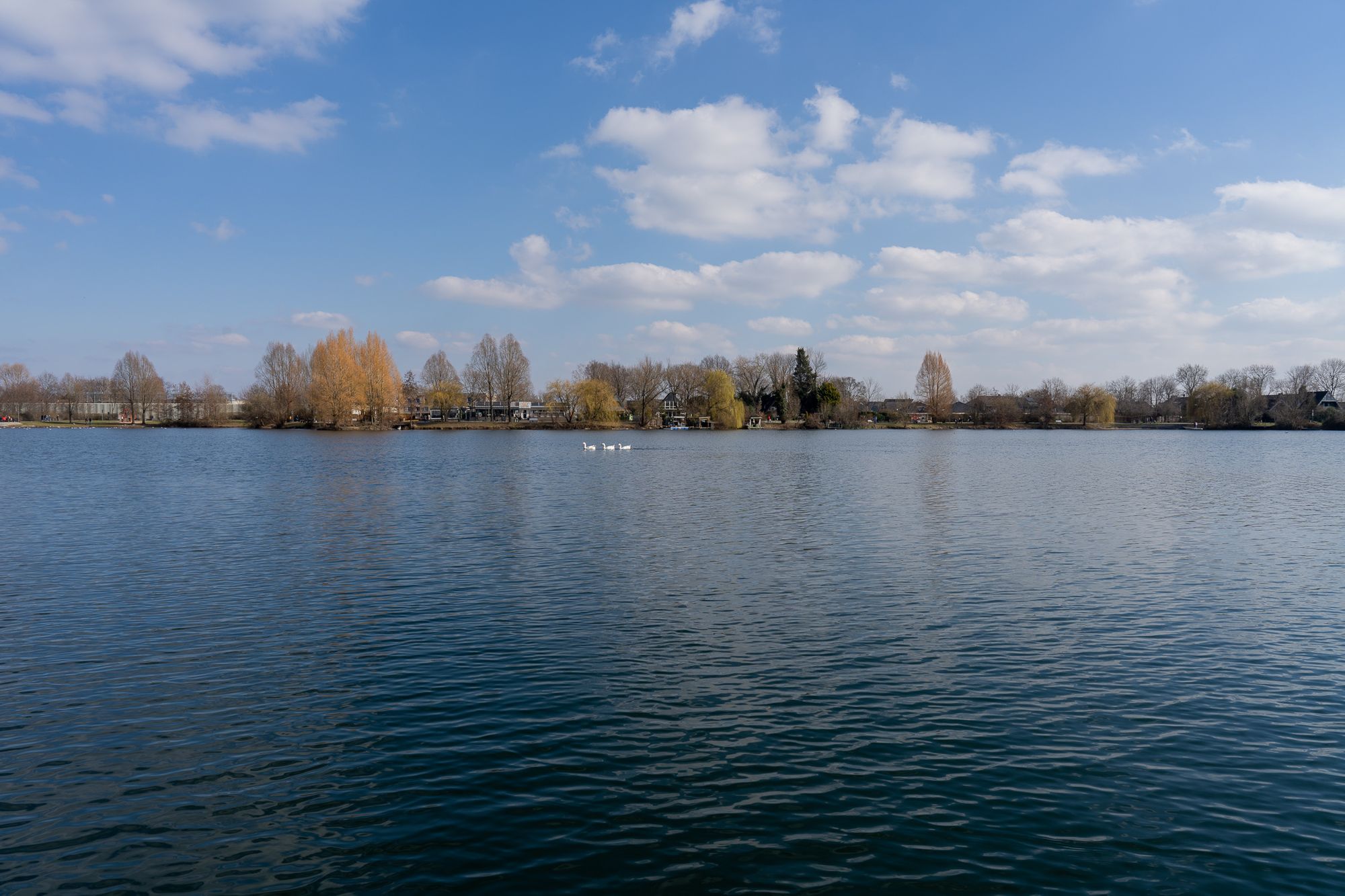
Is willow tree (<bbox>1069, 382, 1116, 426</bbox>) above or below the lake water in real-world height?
above

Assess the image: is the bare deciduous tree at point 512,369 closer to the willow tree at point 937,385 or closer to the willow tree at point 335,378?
the willow tree at point 335,378

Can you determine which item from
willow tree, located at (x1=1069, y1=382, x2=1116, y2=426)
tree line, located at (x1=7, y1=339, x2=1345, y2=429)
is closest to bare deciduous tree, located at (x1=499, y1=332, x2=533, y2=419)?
tree line, located at (x1=7, y1=339, x2=1345, y2=429)

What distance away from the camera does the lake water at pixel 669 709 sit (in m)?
7.65

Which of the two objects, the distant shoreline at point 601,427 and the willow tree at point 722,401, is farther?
the distant shoreline at point 601,427

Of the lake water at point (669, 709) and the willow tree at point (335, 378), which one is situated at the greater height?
the willow tree at point (335, 378)

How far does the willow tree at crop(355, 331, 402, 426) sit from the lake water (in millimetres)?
108668

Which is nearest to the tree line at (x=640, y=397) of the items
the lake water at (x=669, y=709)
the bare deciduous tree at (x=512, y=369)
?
the bare deciduous tree at (x=512, y=369)

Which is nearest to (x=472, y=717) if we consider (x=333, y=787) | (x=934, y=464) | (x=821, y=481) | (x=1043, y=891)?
(x=333, y=787)

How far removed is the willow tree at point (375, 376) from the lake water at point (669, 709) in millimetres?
108668

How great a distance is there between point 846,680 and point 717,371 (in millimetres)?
137905

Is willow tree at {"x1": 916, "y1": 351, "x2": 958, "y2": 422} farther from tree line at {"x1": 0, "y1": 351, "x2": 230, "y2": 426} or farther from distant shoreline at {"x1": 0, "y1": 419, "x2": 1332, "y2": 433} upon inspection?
tree line at {"x1": 0, "y1": 351, "x2": 230, "y2": 426}

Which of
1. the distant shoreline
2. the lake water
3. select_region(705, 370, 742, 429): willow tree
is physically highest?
select_region(705, 370, 742, 429): willow tree

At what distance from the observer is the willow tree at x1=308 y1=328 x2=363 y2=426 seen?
404 feet

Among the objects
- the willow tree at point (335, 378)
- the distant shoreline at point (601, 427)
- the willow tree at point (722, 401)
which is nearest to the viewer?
the willow tree at point (335, 378)
